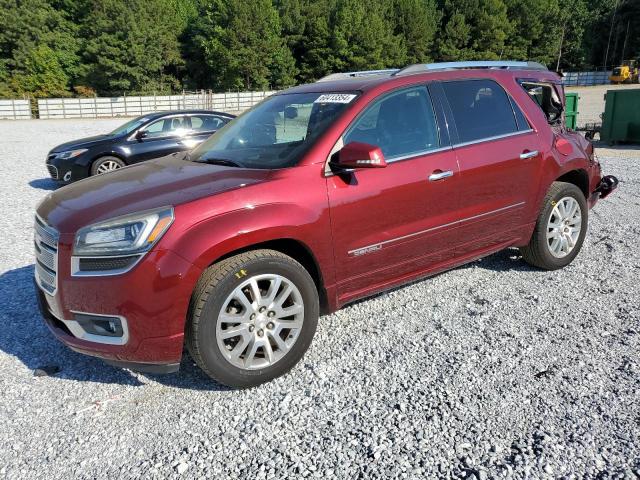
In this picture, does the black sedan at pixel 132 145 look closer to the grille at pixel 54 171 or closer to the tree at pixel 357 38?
the grille at pixel 54 171

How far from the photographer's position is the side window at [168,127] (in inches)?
412

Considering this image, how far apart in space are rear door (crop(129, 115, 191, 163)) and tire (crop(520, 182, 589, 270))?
24.7 feet

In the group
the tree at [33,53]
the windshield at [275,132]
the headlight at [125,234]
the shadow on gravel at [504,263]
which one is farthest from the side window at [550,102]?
the tree at [33,53]

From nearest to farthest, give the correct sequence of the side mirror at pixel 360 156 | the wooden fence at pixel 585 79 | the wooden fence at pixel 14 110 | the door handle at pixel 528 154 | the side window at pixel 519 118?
the side mirror at pixel 360 156, the door handle at pixel 528 154, the side window at pixel 519 118, the wooden fence at pixel 14 110, the wooden fence at pixel 585 79

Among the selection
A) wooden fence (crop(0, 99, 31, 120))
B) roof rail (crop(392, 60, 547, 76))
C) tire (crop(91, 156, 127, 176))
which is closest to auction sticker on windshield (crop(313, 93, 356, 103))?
roof rail (crop(392, 60, 547, 76))

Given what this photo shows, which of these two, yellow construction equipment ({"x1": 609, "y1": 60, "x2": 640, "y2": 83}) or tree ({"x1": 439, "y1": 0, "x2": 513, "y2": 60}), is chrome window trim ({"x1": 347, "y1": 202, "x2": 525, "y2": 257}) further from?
tree ({"x1": 439, "y1": 0, "x2": 513, "y2": 60})

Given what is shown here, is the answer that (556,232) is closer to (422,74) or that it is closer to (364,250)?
(422,74)

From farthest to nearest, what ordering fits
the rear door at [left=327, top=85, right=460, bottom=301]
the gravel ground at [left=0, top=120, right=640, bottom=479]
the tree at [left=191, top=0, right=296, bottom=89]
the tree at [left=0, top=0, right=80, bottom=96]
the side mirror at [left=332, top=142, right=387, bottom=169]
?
the tree at [left=191, top=0, right=296, bottom=89] → the tree at [left=0, top=0, right=80, bottom=96] → the rear door at [left=327, top=85, right=460, bottom=301] → the side mirror at [left=332, top=142, right=387, bottom=169] → the gravel ground at [left=0, top=120, right=640, bottom=479]

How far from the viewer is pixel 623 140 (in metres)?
13.9

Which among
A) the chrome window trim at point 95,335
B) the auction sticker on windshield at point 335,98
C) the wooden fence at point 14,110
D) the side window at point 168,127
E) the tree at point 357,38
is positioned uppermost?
the tree at point 357,38

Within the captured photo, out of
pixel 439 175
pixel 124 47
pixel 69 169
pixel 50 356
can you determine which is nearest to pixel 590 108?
pixel 69 169

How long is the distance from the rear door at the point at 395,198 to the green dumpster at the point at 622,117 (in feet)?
40.3

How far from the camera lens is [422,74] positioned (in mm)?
4008

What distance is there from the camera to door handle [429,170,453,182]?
379 centimetres
